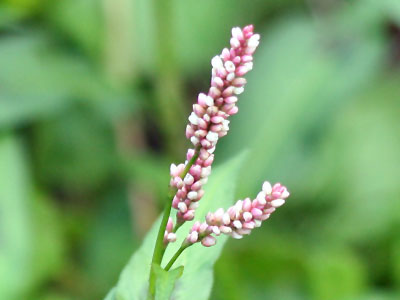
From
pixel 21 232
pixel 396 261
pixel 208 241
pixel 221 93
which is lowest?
pixel 396 261

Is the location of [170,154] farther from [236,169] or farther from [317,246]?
[236,169]

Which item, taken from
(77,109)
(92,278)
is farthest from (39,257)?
(77,109)

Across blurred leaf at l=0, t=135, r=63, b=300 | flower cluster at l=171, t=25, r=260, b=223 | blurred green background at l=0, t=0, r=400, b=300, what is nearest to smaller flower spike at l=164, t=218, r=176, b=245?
flower cluster at l=171, t=25, r=260, b=223

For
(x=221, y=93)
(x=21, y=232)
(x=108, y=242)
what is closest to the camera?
(x=221, y=93)

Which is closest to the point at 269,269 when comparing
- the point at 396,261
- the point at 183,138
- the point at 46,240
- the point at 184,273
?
the point at 396,261

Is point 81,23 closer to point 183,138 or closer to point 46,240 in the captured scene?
point 183,138

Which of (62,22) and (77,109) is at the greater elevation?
(62,22)

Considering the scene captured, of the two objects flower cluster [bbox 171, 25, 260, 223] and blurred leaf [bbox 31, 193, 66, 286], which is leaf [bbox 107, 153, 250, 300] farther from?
blurred leaf [bbox 31, 193, 66, 286]
